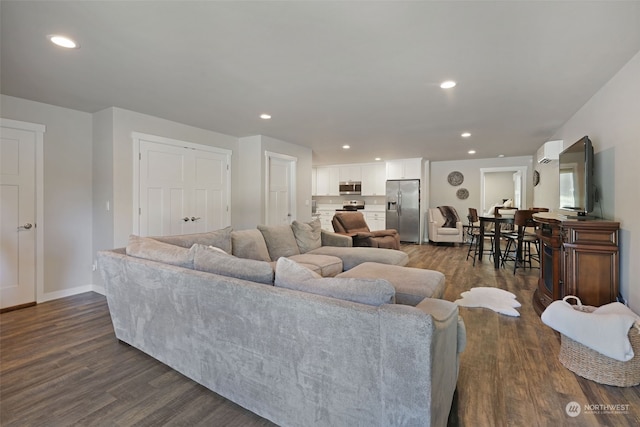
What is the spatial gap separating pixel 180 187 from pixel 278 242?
179 centimetres

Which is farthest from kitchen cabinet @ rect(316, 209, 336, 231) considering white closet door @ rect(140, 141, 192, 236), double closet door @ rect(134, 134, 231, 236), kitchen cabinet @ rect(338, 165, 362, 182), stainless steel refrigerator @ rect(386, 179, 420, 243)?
white closet door @ rect(140, 141, 192, 236)

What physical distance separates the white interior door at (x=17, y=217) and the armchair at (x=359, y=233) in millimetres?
4163

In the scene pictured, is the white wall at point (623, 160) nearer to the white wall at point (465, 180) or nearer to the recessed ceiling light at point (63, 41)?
the recessed ceiling light at point (63, 41)

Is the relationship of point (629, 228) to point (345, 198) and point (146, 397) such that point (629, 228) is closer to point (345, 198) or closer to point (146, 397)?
point (146, 397)

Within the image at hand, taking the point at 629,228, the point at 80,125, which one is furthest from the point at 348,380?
the point at 80,125

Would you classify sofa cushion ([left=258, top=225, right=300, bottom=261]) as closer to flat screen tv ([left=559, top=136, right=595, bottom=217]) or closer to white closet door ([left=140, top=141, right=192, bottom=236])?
white closet door ([left=140, top=141, right=192, bottom=236])

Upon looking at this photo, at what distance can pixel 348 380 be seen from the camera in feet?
4.15

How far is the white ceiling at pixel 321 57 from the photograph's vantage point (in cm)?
181

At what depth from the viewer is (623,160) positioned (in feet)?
8.45

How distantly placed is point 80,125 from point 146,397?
11.8 ft

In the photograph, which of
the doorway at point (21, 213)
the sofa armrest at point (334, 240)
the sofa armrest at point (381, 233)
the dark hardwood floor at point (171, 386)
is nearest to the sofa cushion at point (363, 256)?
the sofa armrest at point (334, 240)

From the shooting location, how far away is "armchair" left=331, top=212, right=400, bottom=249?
5441 mm

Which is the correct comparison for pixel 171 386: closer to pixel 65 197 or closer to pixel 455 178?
pixel 65 197

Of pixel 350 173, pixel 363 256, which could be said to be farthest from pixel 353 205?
pixel 363 256
